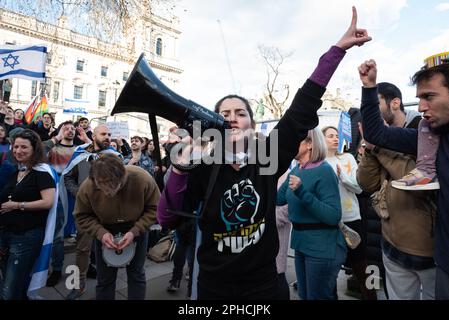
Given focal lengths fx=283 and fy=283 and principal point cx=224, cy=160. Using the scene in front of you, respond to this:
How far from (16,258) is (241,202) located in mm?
2645

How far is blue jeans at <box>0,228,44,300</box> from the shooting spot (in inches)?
110

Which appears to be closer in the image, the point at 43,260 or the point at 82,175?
the point at 43,260

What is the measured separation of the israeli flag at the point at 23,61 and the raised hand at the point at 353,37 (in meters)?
6.61

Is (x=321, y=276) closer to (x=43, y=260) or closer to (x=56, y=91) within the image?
(x=43, y=260)

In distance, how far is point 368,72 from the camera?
1.65 metres

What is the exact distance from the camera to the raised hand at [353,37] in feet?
4.61

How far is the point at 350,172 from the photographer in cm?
327

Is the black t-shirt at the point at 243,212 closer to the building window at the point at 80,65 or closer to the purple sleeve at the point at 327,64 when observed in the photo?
the purple sleeve at the point at 327,64

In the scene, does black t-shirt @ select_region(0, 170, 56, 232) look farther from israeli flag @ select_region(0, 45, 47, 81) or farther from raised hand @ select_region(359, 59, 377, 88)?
israeli flag @ select_region(0, 45, 47, 81)

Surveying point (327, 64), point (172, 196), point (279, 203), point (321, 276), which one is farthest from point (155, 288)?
point (327, 64)

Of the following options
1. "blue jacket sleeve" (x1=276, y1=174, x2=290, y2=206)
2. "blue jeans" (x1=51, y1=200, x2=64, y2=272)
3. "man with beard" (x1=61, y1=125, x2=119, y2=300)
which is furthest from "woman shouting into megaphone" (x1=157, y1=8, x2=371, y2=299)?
"blue jeans" (x1=51, y1=200, x2=64, y2=272)

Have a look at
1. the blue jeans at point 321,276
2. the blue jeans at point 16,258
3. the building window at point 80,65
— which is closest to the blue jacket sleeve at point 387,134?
the blue jeans at point 321,276
